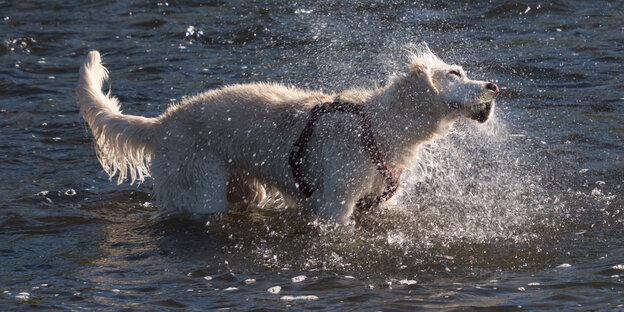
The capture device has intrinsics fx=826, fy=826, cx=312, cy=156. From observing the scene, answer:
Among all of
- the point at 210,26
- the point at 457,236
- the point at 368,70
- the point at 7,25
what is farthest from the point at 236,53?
the point at 457,236

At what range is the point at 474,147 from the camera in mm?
8969

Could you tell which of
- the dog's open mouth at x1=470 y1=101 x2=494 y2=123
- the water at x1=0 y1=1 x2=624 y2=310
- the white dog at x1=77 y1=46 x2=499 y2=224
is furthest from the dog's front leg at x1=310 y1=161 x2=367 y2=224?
the dog's open mouth at x1=470 y1=101 x2=494 y2=123

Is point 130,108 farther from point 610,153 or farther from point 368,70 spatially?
point 610,153

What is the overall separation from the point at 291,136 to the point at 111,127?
1.64 metres

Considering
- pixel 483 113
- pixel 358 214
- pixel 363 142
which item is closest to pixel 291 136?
pixel 363 142

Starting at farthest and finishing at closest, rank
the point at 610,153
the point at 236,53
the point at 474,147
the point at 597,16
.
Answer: the point at 597,16
the point at 236,53
the point at 474,147
the point at 610,153

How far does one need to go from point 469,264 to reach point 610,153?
322cm

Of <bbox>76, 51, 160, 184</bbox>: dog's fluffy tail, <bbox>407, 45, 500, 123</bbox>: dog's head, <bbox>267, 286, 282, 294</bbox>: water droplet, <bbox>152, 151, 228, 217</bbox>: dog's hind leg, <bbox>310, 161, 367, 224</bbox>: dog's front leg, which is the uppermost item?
<bbox>76, 51, 160, 184</bbox>: dog's fluffy tail

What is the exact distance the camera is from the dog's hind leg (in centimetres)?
688

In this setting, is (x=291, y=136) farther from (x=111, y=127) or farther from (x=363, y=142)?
(x=111, y=127)

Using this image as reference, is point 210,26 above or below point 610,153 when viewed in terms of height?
above

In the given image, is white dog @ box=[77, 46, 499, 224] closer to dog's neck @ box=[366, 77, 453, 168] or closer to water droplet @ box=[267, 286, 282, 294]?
dog's neck @ box=[366, 77, 453, 168]

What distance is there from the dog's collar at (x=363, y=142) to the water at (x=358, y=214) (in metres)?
0.33

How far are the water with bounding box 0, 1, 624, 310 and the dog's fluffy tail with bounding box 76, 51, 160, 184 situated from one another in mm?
568
